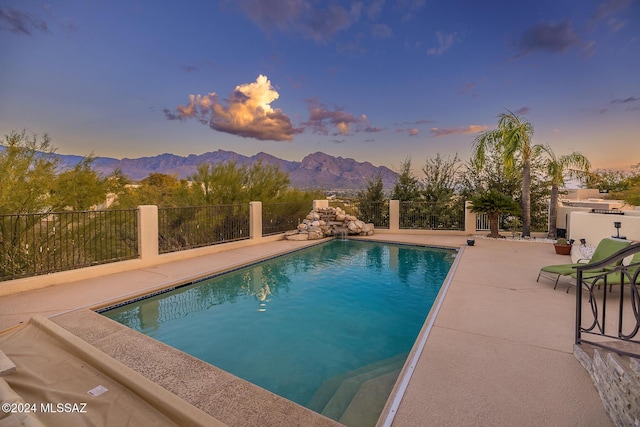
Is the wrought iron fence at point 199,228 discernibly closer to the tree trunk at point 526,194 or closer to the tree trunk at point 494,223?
the tree trunk at point 494,223

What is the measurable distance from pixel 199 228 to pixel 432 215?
9.39 meters

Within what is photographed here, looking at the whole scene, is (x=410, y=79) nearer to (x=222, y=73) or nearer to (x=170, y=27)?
(x=222, y=73)

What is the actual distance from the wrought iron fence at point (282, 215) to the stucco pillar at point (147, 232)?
4.14 metres

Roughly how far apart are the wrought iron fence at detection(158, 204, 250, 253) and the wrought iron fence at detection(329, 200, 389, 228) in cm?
553

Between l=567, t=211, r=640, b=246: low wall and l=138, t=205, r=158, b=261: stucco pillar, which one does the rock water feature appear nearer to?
l=138, t=205, r=158, b=261: stucco pillar

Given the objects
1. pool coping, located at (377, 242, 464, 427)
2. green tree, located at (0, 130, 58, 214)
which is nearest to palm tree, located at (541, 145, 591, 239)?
pool coping, located at (377, 242, 464, 427)

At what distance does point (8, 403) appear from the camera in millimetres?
1755

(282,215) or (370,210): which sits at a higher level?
(370,210)

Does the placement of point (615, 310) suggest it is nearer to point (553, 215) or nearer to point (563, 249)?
point (563, 249)

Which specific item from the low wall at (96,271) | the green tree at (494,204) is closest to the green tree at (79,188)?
the low wall at (96,271)

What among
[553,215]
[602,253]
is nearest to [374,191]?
[553,215]

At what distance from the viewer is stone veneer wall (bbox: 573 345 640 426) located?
178 cm

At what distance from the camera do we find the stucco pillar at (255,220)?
33.9ft

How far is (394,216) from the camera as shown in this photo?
43.9ft
